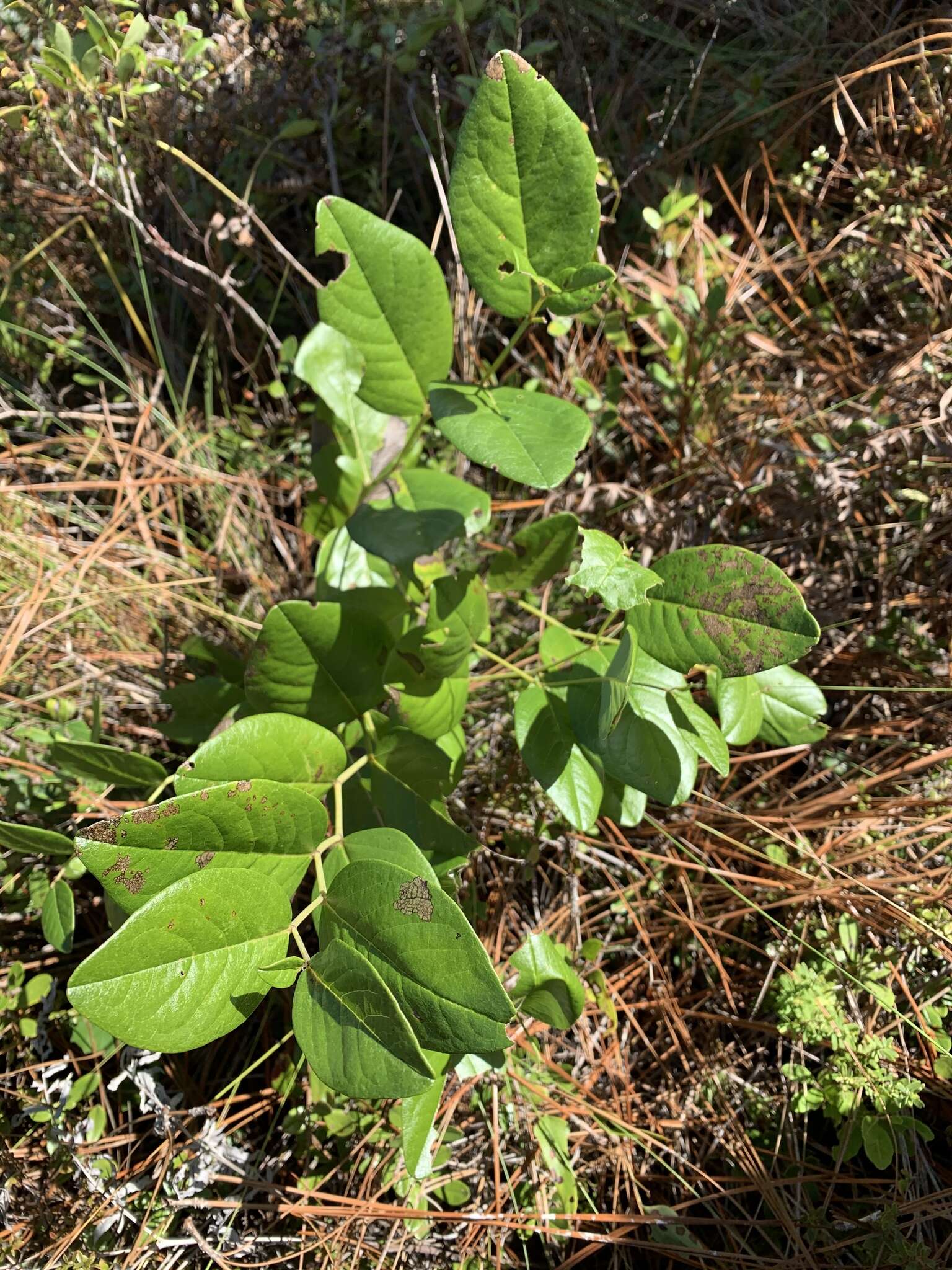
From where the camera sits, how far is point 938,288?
1.90 meters

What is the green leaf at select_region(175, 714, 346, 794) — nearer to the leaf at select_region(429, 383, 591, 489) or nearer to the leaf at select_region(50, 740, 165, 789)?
the leaf at select_region(50, 740, 165, 789)

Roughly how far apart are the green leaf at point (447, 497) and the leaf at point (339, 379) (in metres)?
0.31

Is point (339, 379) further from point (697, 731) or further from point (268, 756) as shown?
point (697, 731)

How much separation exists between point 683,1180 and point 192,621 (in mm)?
1484

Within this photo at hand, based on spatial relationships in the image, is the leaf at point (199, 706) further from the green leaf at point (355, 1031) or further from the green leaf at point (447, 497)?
the green leaf at point (355, 1031)

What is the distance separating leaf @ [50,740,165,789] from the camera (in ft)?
3.86

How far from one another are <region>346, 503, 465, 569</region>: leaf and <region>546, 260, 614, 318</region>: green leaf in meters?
0.34

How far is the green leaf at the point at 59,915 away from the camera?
4.12 ft

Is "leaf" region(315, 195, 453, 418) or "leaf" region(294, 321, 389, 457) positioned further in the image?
"leaf" region(294, 321, 389, 457)

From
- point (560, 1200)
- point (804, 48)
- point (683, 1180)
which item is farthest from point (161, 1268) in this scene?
point (804, 48)

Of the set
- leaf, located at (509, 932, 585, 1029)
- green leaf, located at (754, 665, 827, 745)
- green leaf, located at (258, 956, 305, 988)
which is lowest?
leaf, located at (509, 932, 585, 1029)

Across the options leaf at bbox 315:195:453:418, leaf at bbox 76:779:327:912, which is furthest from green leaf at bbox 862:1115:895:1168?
leaf at bbox 315:195:453:418

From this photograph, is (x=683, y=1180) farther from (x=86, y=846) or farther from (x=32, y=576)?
(x=32, y=576)

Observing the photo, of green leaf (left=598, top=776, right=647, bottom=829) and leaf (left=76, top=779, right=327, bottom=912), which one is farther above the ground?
leaf (left=76, top=779, right=327, bottom=912)
